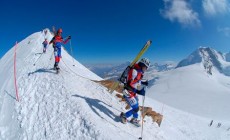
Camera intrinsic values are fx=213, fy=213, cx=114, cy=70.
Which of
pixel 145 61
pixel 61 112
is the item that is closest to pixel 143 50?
pixel 145 61

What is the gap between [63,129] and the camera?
417 inches

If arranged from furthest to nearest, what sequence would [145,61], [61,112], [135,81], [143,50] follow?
[143,50] < [61,112] < [135,81] < [145,61]

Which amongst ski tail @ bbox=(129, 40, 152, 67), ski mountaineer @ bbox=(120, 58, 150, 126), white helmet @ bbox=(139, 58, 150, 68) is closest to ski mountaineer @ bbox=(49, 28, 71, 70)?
ski tail @ bbox=(129, 40, 152, 67)

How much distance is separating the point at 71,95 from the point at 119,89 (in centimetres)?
575

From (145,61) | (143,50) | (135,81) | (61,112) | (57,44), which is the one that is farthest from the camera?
(57,44)

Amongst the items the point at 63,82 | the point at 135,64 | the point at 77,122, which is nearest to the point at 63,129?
the point at 77,122

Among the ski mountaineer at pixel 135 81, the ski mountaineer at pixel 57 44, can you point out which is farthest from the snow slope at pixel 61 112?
the ski mountaineer at pixel 57 44

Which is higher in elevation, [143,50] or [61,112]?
[143,50]

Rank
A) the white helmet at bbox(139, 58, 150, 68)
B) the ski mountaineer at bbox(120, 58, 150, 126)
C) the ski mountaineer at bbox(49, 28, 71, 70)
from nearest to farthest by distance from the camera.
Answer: the white helmet at bbox(139, 58, 150, 68), the ski mountaineer at bbox(120, 58, 150, 126), the ski mountaineer at bbox(49, 28, 71, 70)

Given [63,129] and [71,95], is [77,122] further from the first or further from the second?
[71,95]

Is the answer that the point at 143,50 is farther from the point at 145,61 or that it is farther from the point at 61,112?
the point at 61,112

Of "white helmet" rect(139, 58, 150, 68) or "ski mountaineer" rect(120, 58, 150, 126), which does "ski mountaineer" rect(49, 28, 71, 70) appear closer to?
"ski mountaineer" rect(120, 58, 150, 126)

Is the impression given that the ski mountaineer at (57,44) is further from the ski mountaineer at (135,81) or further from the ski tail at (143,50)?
the ski mountaineer at (135,81)

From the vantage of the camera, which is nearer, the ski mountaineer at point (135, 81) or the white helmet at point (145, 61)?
the white helmet at point (145, 61)
